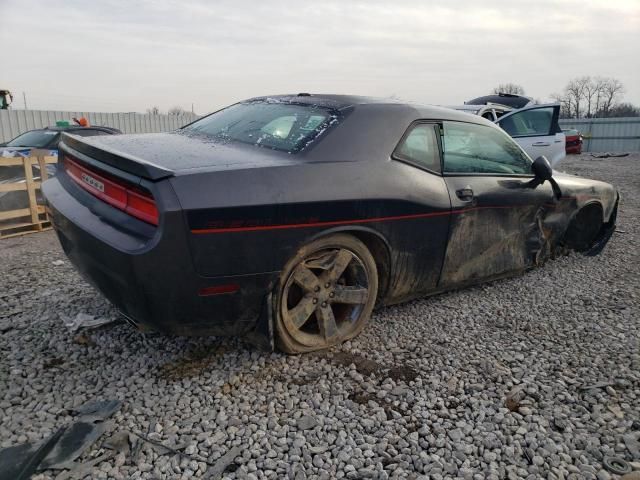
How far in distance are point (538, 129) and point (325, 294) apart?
25.7 feet

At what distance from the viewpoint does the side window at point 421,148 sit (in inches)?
122

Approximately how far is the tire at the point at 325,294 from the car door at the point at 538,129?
23.2 feet

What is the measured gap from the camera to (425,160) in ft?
10.6

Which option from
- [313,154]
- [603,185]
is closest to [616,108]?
[603,185]

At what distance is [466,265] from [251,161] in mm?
1846

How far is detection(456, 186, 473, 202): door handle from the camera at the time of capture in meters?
3.32

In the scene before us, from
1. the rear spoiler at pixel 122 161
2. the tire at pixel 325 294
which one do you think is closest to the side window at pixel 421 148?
the tire at pixel 325 294

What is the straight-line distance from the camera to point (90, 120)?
17750 mm

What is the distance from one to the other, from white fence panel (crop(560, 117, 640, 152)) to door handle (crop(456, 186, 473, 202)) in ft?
86.9

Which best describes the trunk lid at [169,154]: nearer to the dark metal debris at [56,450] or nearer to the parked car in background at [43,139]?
the dark metal debris at [56,450]

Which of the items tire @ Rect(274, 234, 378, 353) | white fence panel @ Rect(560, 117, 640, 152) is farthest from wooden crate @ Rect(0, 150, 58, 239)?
white fence panel @ Rect(560, 117, 640, 152)

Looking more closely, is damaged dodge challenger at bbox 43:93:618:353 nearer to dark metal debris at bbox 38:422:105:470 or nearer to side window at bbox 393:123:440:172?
side window at bbox 393:123:440:172

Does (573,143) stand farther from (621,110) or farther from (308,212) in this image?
(621,110)

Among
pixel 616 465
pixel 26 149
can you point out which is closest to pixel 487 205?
pixel 616 465
